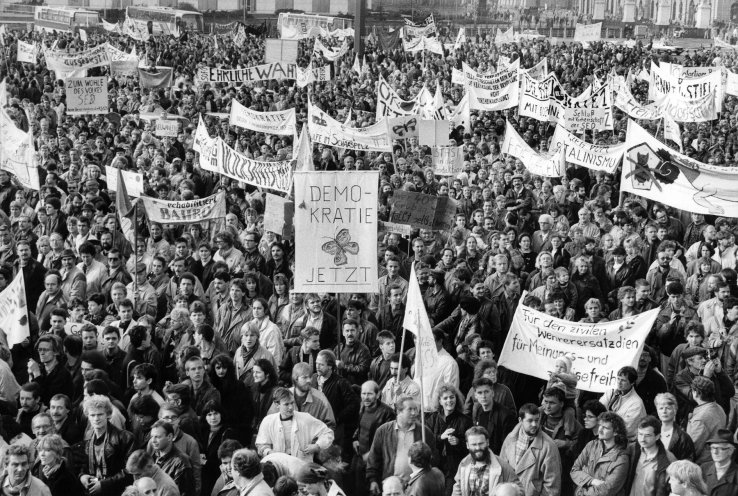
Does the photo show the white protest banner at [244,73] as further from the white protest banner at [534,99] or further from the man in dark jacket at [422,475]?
the man in dark jacket at [422,475]

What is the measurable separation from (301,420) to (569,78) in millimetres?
24415

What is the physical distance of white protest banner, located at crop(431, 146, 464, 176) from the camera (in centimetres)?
1630

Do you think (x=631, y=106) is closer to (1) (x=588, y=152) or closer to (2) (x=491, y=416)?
(1) (x=588, y=152)

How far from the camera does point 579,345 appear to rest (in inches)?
336

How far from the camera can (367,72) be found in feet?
104

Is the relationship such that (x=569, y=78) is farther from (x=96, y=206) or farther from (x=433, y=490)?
(x=433, y=490)

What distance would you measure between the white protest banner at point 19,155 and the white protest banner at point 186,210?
2534mm

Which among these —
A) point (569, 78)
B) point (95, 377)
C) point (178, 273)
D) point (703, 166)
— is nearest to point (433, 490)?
point (95, 377)

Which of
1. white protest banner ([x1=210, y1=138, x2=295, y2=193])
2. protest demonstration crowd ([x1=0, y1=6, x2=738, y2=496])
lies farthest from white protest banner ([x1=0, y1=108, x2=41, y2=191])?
white protest banner ([x1=210, y1=138, x2=295, y2=193])

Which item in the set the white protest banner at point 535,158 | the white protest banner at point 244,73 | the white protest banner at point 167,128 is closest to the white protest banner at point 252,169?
the white protest banner at point 535,158

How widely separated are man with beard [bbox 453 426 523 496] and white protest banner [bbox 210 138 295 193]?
6795 millimetres

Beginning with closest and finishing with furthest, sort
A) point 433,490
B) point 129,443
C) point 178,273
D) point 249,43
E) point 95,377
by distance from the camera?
point 433,490 < point 129,443 < point 95,377 < point 178,273 < point 249,43

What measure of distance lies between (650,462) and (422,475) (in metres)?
1.21

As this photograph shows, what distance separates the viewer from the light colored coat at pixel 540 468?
684 cm
